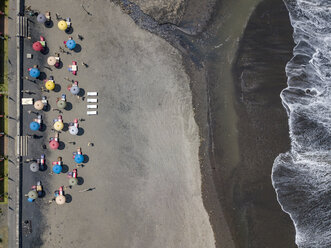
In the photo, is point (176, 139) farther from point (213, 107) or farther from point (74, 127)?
point (74, 127)

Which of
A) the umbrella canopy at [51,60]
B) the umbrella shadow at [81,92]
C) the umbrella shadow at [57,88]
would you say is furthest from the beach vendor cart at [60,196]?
the umbrella canopy at [51,60]

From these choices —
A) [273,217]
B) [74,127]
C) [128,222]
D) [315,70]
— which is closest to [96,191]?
[128,222]

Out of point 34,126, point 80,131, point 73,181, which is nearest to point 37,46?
point 34,126

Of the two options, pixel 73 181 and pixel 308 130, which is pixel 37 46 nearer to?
pixel 73 181

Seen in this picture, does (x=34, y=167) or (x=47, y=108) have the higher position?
(x=47, y=108)

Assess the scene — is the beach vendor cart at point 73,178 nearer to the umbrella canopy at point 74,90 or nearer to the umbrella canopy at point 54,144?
the umbrella canopy at point 54,144
